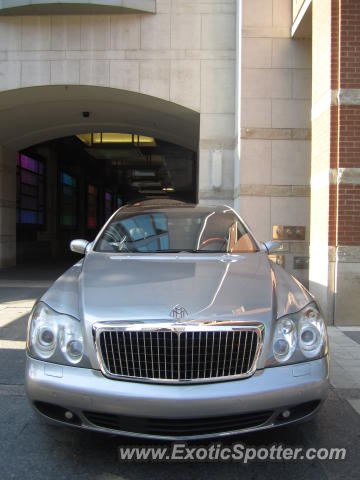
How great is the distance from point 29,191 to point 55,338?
1558cm

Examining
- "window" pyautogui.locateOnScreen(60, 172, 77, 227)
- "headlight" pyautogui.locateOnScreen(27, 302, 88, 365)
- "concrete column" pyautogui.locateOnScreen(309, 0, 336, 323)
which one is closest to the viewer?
"headlight" pyautogui.locateOnScreen(27, 302, 88, 365)

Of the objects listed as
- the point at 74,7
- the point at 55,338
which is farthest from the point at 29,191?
the point at 55,338

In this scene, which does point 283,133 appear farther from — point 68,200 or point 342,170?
→ point 68,200

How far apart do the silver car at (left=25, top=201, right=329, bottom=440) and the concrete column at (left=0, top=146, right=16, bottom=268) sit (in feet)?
37.2

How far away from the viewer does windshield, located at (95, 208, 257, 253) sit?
4281mm

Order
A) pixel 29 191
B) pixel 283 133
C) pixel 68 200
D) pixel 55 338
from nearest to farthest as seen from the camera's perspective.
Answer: pixel 55 338, pixel 283 133, pixel 29 191, pixel 68 200

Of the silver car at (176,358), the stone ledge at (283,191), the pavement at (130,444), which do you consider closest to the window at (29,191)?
the stone ledge at (283,191)

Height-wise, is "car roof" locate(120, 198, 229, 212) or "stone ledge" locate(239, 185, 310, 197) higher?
"stone ledge" locate(239, 185, 310, 197)

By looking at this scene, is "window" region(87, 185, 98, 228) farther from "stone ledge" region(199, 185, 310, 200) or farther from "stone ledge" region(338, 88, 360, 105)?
"stone ledge" region(338, 88, 360, 105)

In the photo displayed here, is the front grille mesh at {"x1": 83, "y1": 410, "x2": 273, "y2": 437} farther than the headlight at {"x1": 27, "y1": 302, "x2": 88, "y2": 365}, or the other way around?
the headlight at {"x1": 27, "y1": 302, "x2": 88, "y2": 365}

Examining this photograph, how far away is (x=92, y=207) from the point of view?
2733cm

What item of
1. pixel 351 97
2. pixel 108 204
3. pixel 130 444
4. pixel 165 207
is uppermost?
pixel 351 97

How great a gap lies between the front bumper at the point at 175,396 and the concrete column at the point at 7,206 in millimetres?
11680

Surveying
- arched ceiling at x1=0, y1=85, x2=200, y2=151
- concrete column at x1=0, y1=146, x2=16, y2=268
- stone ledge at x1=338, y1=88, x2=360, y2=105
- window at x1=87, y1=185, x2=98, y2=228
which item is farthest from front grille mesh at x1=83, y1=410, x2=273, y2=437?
window at x1=87, y1=185, x2=98, y2=228
